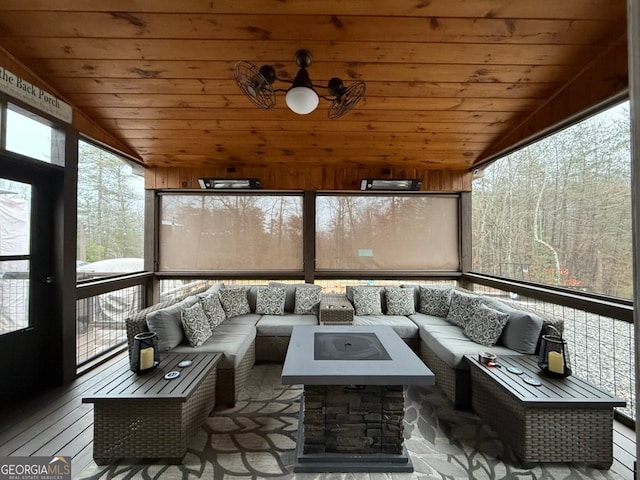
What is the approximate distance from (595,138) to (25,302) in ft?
17.9

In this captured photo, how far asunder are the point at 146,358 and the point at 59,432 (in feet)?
2.91

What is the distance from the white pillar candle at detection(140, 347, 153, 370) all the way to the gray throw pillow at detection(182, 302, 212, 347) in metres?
0.49

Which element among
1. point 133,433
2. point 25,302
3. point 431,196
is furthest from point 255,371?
point 431,196

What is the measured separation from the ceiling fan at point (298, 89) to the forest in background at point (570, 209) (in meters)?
1.90

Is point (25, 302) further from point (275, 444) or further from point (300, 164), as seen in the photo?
point (300, 164)

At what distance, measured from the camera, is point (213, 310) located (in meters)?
3.23

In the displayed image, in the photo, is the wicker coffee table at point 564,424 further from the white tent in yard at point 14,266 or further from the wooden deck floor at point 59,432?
the white tent in yard at point 14,266

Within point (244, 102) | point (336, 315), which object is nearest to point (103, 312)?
point (336, 315)

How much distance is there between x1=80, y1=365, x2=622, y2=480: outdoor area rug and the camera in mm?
1810

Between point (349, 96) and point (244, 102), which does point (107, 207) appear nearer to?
point (244, 102)

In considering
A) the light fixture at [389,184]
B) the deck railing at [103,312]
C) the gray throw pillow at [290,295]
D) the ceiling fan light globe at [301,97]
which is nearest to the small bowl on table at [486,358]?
the gray throw pillow at [290,295]

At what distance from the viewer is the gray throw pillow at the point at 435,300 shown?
378 centimetres

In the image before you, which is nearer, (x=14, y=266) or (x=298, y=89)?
(x=298, y=89)

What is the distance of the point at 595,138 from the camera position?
2604 mm
